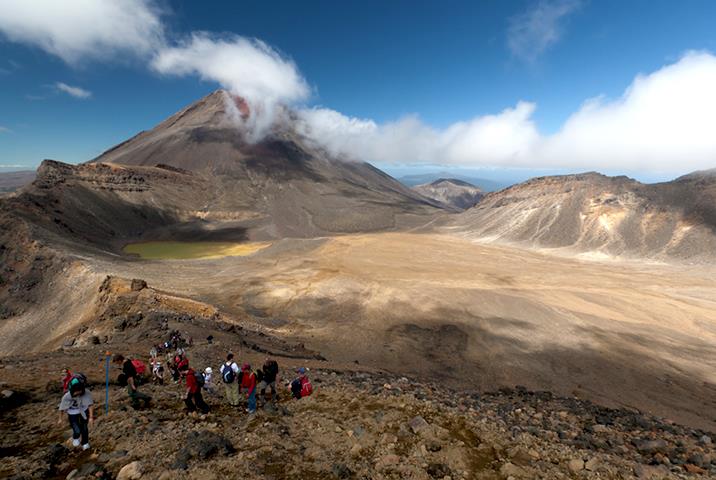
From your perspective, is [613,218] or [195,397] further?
[613,218]

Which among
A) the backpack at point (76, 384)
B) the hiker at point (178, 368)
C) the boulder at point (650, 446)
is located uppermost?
the backpack at point (76, 384)

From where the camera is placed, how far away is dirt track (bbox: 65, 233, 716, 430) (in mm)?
22172

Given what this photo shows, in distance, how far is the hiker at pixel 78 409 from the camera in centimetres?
748

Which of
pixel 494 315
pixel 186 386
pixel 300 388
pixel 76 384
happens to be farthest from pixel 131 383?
pixel 494 315

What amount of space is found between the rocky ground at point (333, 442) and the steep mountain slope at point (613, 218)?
61.8 meters

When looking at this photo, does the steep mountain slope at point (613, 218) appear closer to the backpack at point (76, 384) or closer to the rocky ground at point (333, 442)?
the rocky ground at point (333, 442)

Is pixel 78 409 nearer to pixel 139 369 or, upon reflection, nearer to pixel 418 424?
pixel 139 369

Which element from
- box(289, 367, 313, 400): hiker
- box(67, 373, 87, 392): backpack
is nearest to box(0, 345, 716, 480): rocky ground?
box(289, 367, 313, 400): hiker

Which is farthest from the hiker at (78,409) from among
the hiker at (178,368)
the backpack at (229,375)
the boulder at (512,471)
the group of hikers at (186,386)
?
the boulder at (512,471)

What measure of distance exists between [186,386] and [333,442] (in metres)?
5.03

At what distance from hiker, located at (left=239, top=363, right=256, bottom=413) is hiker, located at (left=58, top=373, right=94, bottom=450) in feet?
11.0

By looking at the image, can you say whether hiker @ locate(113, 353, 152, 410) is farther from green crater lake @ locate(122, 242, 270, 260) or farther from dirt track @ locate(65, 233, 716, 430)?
green crater lake @ locate(122, 242, 270, 260)

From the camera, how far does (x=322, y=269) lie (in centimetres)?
4750

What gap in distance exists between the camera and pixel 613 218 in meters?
68.1
